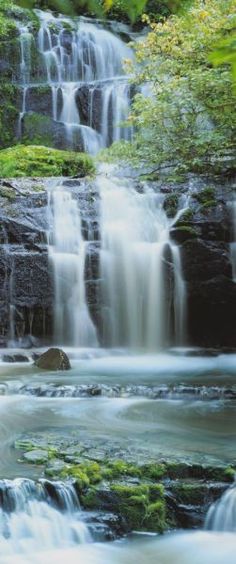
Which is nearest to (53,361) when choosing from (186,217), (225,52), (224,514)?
(186,217)

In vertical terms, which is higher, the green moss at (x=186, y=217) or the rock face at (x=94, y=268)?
the green moss at (x=186, y=217)

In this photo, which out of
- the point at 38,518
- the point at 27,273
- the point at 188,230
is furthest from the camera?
the point at 188,230

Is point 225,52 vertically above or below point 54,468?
above

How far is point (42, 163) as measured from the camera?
49.3 feet

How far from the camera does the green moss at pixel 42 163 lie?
1471 cm

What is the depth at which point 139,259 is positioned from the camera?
Result: 39.8ft

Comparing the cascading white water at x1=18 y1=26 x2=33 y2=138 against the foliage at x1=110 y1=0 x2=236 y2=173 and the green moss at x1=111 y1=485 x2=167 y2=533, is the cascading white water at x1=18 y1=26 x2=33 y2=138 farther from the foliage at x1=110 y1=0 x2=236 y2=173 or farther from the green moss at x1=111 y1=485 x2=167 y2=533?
the green moss at x1=111 y1=485 x2=167 y2=533

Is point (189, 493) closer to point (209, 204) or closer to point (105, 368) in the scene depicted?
point (105, 368)

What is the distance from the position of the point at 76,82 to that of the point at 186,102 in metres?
8.84

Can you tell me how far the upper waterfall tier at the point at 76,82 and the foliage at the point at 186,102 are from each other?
200 inches

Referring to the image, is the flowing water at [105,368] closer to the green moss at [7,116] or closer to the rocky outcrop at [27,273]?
the rocky outcrop at [27,273]

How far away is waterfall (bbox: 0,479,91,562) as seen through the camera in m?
4.28

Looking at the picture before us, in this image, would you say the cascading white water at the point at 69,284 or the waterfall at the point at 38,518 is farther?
the cascading white water at the point at 69,284

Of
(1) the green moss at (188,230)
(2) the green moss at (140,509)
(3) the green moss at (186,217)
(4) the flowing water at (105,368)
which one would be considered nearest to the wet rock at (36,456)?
(4) the flowing water at (105,368)
